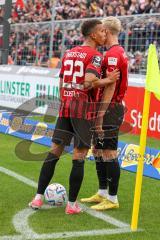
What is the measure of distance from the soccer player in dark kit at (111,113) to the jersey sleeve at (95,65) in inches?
7.5

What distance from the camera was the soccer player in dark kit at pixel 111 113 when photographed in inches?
219

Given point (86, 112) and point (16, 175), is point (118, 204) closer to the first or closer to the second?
point (86, 112)

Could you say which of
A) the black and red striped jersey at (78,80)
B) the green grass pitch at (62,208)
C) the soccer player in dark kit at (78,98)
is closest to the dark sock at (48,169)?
the soccer player in dark kit at (78,98)

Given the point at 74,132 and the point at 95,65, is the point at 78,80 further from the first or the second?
the point at 74,132

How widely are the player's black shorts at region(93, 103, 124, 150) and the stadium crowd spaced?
8103 millimetres

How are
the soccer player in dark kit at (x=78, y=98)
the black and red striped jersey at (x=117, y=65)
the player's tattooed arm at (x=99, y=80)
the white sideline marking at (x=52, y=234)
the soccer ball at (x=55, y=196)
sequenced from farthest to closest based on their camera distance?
the soccer ball at (x=55, y=196)
the black and red striped jersey at (x=117, y=65)
the soccer player in dark kit at (x=78, y=98)
the player's tattooed arm at (x=99, y=80)
the white sideline marking at (x=52, y=234)

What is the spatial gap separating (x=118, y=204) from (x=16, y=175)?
6.46 ft

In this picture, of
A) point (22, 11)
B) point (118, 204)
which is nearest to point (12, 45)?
point (22, 11)

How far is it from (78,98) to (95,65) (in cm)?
42

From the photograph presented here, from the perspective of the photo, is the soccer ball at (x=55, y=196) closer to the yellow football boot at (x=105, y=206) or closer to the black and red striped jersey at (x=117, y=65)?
the yellow football boot at (x=105, y=206)

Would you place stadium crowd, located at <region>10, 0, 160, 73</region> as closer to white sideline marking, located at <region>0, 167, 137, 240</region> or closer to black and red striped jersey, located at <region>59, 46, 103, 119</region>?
black and red striped jersey, located at <region>59, 46, 103, 119</region>

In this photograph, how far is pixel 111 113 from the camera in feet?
19.0

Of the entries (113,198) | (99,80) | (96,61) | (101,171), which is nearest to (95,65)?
(96,61)

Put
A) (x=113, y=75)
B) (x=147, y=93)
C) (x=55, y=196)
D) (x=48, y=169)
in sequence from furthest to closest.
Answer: (x=55, y=196)
(x=48, y=169)
(x=113, y=75)
(x=147, y=93)
